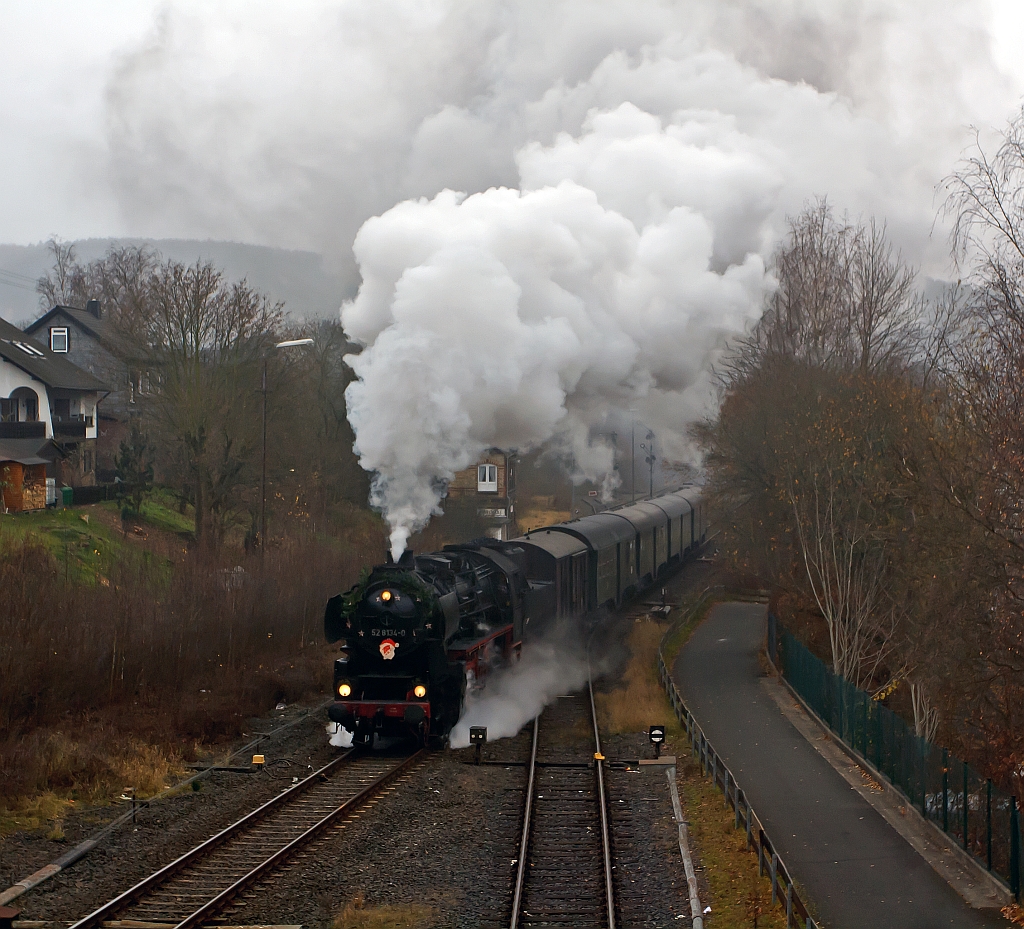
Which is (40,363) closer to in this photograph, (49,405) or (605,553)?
(49,405)

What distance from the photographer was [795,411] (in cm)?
2173

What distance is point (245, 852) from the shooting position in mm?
11078

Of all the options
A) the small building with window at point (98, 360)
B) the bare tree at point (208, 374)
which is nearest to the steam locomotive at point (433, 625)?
the bare tree at point (208, 374)

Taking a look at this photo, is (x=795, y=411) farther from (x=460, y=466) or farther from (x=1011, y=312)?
(x=1011, y=312)

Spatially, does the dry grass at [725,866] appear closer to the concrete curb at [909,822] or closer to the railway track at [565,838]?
the railway track at [565,838]

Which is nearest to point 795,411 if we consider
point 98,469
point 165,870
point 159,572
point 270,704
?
point 270,704

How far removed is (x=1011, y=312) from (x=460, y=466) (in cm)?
927

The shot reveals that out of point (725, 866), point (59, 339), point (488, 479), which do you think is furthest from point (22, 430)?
point (725, 866)

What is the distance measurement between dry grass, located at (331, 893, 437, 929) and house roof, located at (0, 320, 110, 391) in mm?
37206

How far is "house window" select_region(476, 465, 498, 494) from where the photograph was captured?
38.5 metres

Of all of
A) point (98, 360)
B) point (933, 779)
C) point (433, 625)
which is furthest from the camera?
point (98, 360)

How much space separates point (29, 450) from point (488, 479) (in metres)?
16.3

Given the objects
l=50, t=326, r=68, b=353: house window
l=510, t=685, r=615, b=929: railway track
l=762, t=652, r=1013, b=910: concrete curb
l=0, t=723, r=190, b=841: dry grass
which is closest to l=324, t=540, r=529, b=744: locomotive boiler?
l=510, t=685, r=615, b=929: railway track

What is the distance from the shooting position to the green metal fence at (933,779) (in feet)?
34.4
